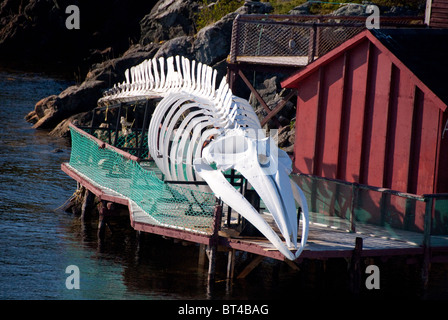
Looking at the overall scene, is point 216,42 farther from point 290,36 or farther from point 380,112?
point 380,112

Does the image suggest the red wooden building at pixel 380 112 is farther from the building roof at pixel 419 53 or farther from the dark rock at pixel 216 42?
the dark rock at pixel 216 42

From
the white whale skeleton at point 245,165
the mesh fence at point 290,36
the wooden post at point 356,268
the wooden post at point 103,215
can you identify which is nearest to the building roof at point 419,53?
the mesh fence at point 290,36

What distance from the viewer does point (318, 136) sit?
20.4 metres

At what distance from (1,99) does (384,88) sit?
95.9 ft

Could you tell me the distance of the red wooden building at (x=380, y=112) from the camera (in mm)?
18250

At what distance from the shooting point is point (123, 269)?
1895cm

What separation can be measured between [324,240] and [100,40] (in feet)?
154

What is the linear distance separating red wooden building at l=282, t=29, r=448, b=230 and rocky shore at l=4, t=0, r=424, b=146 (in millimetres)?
8907

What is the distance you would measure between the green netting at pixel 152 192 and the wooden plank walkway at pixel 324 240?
20 cm

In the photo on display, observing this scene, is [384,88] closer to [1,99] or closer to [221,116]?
[221,116]

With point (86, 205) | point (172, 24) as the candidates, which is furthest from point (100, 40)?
point (86, 205)
